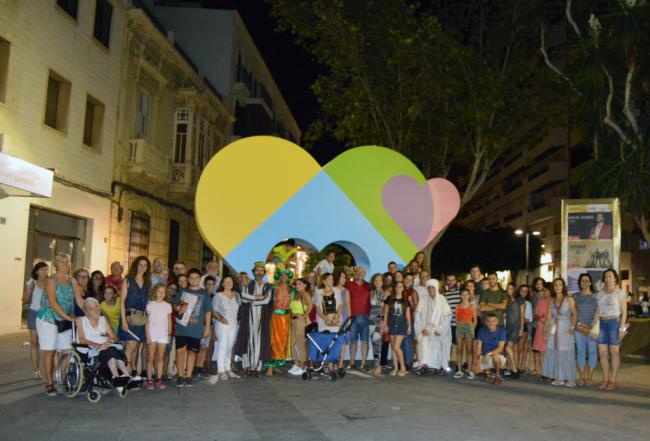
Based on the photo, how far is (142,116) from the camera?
826 inches

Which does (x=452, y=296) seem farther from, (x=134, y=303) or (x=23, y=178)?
(x=23, y=178)

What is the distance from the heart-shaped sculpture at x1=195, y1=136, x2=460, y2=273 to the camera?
1226 cm

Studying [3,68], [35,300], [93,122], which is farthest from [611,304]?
[93,122]

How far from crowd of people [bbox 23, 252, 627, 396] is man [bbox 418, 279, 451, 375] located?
20mm

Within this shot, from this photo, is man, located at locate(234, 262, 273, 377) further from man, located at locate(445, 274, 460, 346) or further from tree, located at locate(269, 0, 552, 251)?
tree, located at locate(269, 0, 552, 251)

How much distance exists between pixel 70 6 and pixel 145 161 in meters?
4.93

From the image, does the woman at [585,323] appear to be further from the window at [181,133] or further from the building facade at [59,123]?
the window at [181,133]

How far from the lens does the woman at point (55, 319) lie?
320 inches

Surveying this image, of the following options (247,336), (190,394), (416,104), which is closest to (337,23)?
(416,104)

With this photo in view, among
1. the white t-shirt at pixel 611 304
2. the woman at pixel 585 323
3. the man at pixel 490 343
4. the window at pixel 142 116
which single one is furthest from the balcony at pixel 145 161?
the white t-shirt at pixel 611 304

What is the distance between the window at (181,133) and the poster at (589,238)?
14512mm

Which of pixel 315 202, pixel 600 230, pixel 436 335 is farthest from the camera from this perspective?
pixel 600 230

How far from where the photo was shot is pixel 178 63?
22.8m

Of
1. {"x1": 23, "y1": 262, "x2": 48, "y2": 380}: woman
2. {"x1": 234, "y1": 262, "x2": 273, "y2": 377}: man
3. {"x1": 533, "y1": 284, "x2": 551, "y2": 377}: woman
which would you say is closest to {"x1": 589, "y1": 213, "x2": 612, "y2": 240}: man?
{"x1": 533, "y1": 284, "x2": 551, "y2": 377}: woman
